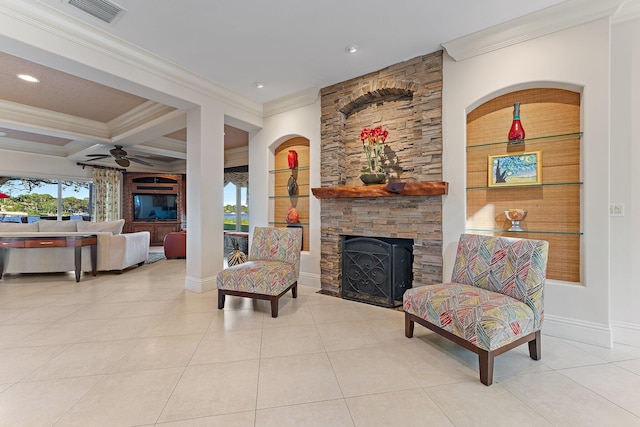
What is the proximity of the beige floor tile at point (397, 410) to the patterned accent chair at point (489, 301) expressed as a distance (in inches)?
18.7

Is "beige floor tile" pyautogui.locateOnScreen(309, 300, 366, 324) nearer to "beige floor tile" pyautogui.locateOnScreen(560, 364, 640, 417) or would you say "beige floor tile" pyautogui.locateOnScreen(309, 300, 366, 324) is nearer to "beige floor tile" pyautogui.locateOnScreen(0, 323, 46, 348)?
"beige floor tile" pyautogui.locateOnScreen(560, 364, 640, 417)

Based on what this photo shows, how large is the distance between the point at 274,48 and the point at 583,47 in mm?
2825

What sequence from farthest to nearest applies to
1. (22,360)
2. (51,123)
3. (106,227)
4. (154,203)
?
(154,203) < (106,227) < (51,123) < (22,360)

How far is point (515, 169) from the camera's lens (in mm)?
2697

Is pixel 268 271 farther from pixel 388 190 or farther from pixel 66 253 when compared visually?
pixel 66 253

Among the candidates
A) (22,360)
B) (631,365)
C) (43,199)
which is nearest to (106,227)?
(22,360)

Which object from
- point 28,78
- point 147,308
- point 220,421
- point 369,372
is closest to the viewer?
point 220,421

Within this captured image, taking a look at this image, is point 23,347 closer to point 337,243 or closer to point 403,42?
point 337,243

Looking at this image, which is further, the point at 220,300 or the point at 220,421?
the point at 220,300

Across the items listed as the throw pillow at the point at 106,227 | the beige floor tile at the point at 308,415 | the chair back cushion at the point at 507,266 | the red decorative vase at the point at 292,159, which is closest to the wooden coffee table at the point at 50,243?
the throw pillow at the point at 106,227

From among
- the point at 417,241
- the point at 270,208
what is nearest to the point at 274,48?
the point at 270,208

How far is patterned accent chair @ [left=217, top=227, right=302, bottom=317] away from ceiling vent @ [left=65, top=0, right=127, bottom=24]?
2567mm

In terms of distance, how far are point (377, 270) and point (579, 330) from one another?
1.83 meters

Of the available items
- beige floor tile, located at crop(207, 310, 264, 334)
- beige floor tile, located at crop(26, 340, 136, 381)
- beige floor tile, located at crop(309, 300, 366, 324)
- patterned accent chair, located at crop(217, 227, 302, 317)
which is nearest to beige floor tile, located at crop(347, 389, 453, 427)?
beige floor tile, located at crop(309, 300, 366, 324)
